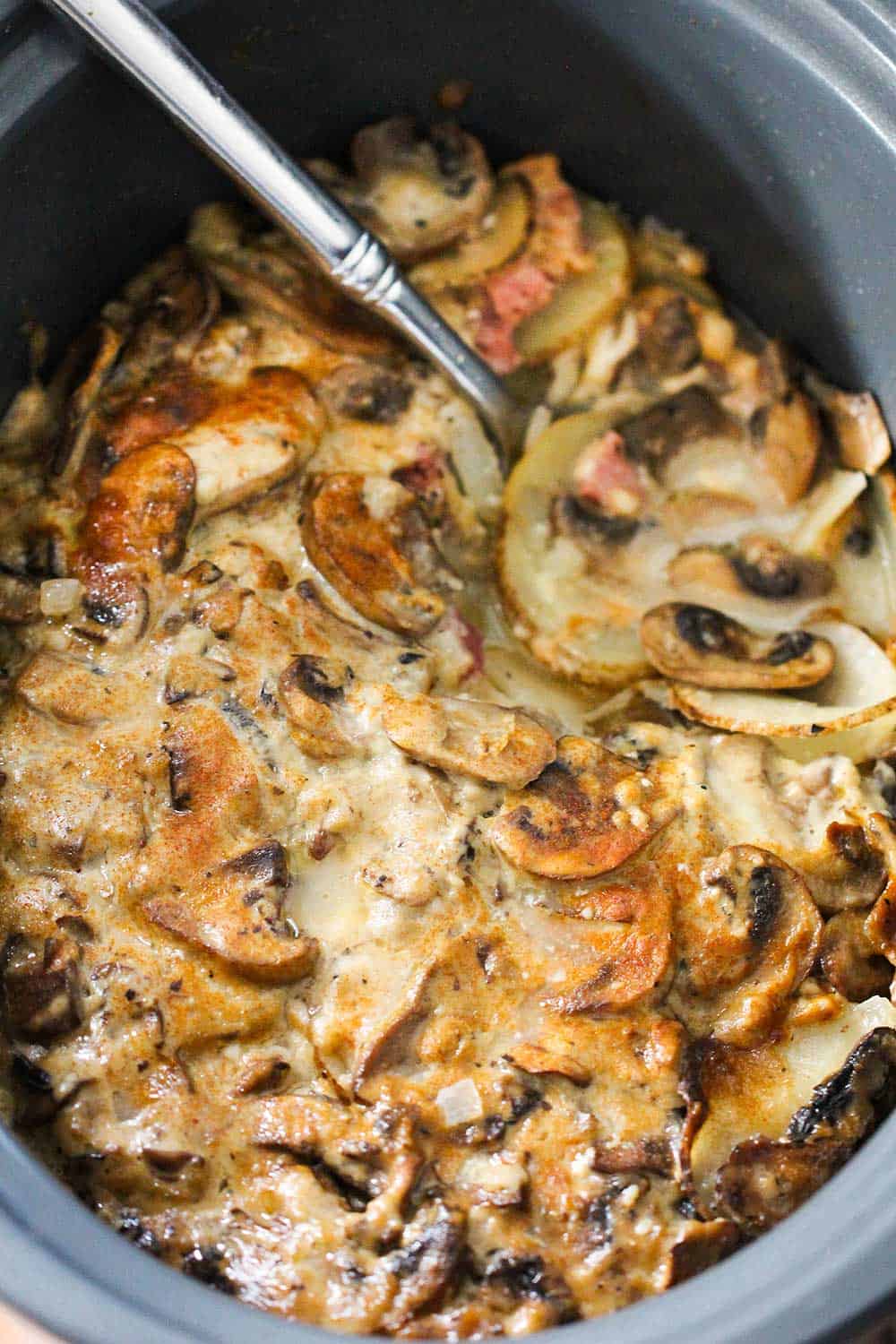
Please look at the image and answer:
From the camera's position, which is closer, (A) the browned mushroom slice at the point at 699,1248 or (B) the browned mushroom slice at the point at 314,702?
(A) the browned mushroom slice at the point at 699,1248

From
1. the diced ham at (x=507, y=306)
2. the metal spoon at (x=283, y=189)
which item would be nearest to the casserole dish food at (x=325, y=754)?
the metal spoon at (x=283, y=189)

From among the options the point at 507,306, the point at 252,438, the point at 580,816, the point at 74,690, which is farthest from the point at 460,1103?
the point at 507,306

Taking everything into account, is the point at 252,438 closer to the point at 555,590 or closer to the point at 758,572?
the point at 555,590

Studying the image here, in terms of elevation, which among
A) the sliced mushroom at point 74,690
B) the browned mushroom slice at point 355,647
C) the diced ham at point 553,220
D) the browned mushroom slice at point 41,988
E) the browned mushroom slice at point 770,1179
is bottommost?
the browned mushroom slice at point 41,988

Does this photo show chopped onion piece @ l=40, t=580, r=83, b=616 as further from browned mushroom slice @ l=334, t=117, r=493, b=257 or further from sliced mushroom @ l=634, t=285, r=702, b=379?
sliced mushroom @ l=634, t=285, r=702, b=379

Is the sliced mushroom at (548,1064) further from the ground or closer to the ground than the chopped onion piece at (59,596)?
closer to the ground

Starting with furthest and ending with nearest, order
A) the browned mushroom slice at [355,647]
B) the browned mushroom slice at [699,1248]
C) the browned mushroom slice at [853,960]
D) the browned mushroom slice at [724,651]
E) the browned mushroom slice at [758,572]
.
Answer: the browned mushroom slice at [758,572] < the browned mushroom slice at [724,651] < the browned mushroom slice at [355,647] < the browned mushroom slice at [853,960] < the browned mushroom slice at [699,1248]

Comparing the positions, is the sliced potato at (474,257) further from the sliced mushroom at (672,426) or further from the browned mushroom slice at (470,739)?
the browned mushroom slice at (470,739)

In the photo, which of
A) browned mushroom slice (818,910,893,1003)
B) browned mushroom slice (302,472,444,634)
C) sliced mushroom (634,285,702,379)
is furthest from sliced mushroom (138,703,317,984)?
sliced mushroom (634,285,702,379)
